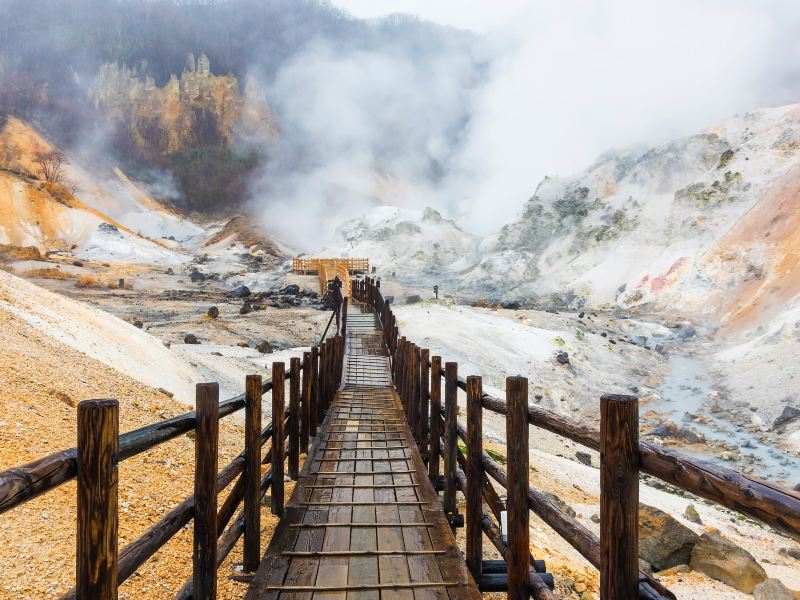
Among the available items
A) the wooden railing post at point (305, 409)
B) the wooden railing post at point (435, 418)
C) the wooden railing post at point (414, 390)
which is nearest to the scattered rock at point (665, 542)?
the wooden railing post at point (435, 418)

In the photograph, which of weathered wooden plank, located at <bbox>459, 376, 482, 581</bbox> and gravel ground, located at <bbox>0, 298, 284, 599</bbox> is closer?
gravel ground, located at <bbox>0, 298, 284, 599</bbox>

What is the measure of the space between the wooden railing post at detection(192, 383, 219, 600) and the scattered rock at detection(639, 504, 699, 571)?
495 cm

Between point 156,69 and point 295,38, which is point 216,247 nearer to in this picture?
point 156,69

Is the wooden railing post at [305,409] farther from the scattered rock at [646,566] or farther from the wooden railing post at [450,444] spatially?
the scattered rock at [646,566]

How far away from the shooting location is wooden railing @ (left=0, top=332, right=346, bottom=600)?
1771mm

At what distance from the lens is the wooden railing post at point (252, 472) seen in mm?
3713

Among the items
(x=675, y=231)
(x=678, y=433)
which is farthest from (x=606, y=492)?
(x=675, y=231)

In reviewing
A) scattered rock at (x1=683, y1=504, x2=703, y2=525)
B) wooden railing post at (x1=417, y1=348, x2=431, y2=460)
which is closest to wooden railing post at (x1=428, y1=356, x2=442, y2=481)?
wooden railing post at (x1=417, y1=348, x2=431, y2=460)

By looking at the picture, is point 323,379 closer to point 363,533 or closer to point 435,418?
point 435,418

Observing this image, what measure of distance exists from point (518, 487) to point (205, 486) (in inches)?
68.9

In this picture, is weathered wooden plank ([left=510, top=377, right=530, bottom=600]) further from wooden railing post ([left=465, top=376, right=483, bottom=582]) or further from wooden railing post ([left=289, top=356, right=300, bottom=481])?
wooden railing post ([left=289, top=356, right=300, bottom=481])

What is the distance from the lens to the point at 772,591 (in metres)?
4.78

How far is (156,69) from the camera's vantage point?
104 m

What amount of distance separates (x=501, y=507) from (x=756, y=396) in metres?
17.6
